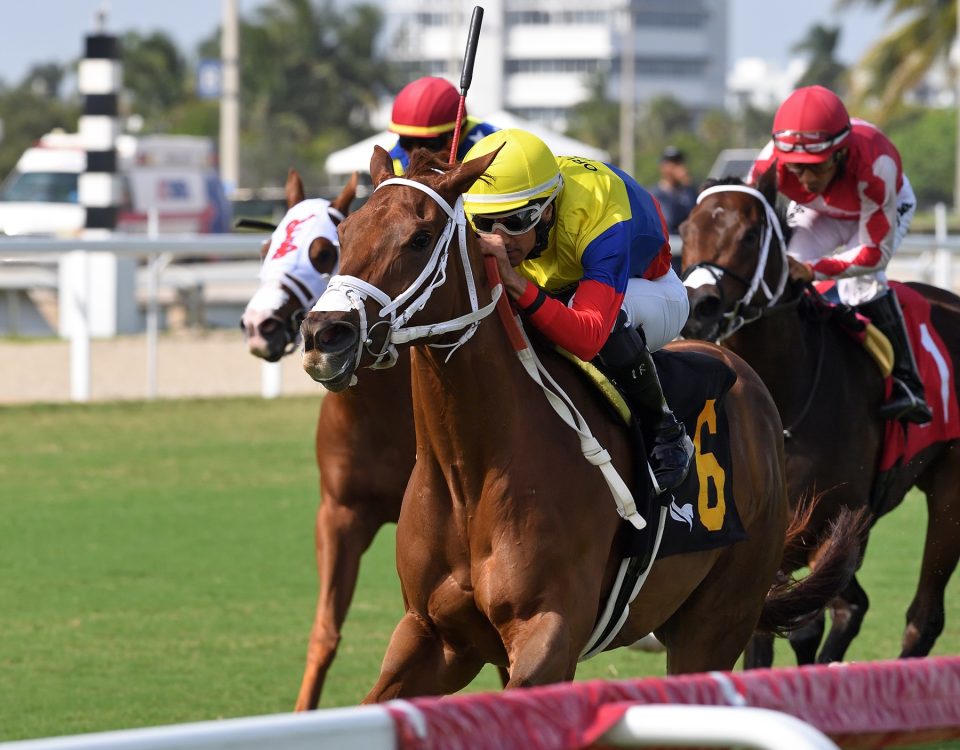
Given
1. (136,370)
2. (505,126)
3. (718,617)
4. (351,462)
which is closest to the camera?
(718,617)

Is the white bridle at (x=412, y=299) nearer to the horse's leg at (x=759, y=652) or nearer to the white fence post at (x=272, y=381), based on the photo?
the horse's leg at (x=759, y=652)

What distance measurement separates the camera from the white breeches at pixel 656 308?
425 centimetres

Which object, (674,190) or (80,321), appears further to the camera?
(674,190)

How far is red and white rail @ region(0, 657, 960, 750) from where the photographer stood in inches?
67.4

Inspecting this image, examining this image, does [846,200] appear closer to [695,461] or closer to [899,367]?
[899,367]

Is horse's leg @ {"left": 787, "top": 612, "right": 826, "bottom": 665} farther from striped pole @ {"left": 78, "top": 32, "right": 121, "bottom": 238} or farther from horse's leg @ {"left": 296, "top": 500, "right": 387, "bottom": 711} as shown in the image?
striped pole @ {"left": 78, "top": 32, "right": 121, "bottom": 238}

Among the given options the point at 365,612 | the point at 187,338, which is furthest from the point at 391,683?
the point at 187,338

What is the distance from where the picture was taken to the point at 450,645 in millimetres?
3842

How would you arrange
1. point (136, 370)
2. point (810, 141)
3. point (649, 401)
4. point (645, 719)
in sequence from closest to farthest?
point (645, 719), point (649, 401), point (810, 141), point (136, 370)

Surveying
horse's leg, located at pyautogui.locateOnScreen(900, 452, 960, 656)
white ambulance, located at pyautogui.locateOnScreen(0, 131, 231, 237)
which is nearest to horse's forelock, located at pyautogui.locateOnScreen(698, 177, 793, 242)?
horse's leg, located at pyautogui.locateOnScreen(900, 452, 960, 656)

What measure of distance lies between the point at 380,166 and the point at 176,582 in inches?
148

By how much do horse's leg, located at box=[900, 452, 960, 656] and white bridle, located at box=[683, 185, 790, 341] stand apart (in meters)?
1.17

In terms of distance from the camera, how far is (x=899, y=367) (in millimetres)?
5996

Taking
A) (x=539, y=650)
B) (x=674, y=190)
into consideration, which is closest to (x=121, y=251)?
(x=674, y=190)
